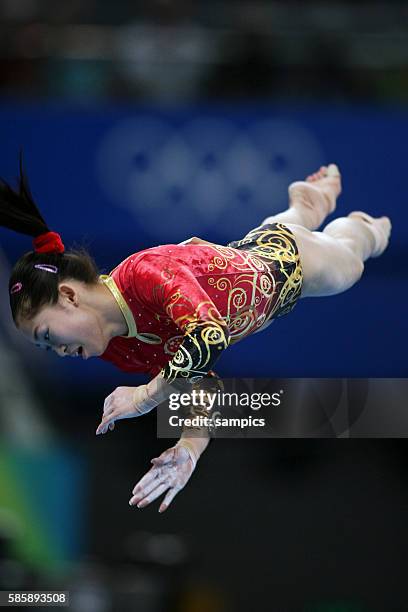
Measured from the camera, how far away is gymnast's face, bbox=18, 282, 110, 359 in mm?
1703

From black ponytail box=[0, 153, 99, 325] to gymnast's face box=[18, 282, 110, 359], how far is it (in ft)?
0.05

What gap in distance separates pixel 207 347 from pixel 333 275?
614mm

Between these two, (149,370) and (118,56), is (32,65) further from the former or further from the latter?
(149,370)

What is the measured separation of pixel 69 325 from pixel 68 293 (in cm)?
7

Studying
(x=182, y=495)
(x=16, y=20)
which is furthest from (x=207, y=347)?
(x=16, y=20)

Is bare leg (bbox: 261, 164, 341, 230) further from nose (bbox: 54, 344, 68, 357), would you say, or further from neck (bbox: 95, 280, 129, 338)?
nose (bbox: 54, 344, 68, 357)

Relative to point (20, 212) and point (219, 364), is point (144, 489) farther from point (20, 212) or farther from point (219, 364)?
point (20, 212)

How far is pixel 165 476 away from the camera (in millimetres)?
1860

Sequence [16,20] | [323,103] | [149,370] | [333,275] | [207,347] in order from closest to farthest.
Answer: [207,347]
[149,370]
[333,275]
[323,103]
[16,20]

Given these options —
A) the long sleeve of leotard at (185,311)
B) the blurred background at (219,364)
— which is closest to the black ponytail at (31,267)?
the long sleeve of leotard at (185,311)

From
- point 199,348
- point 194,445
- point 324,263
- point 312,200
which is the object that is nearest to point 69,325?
point 199,348

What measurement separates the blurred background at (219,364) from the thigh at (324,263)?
97mm

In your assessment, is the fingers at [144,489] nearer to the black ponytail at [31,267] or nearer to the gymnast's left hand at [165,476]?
the gymnast's left hand at [165,476]

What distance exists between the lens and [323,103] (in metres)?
2.40
